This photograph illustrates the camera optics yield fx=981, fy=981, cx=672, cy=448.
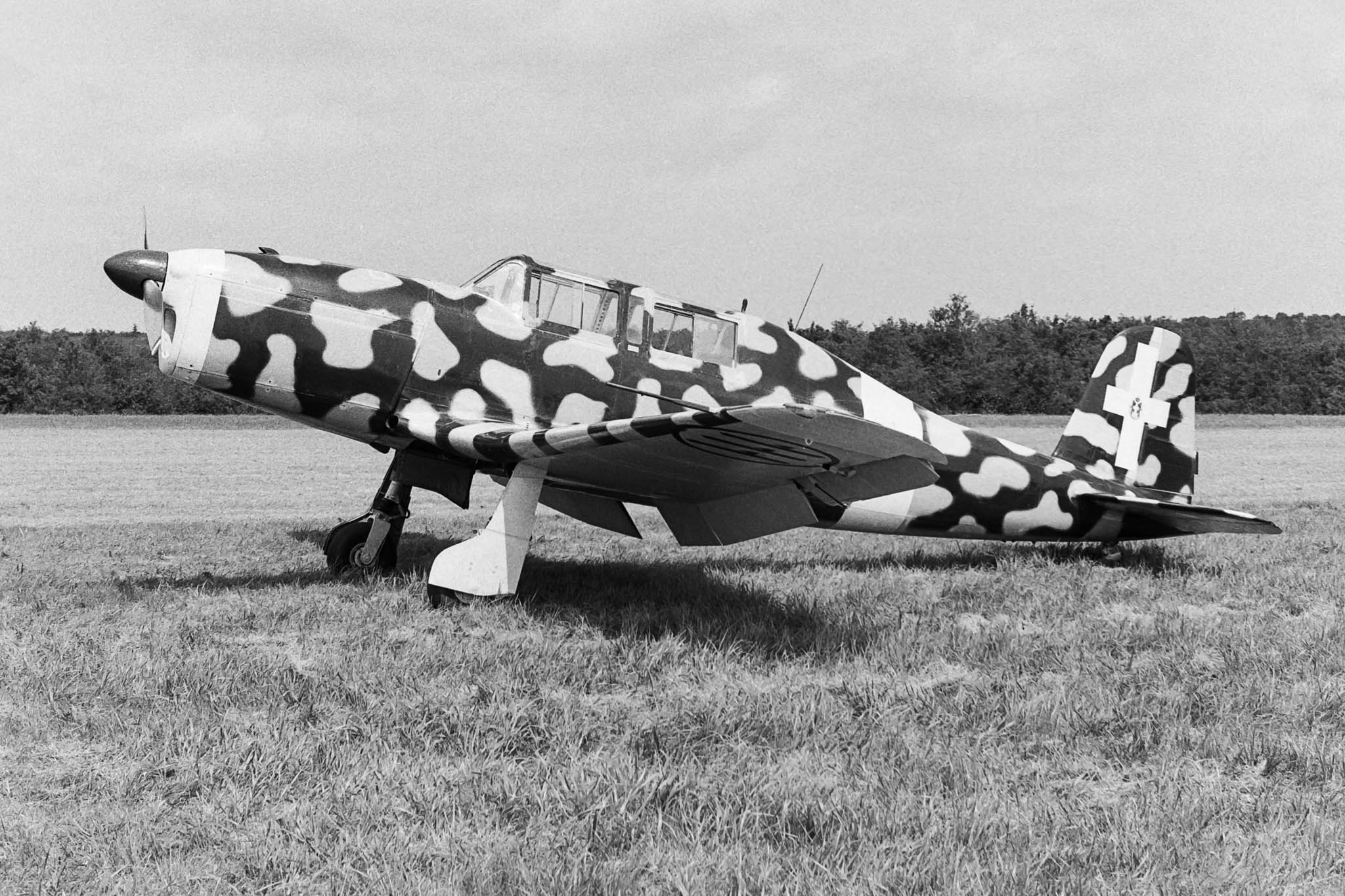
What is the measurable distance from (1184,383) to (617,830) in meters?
7.91

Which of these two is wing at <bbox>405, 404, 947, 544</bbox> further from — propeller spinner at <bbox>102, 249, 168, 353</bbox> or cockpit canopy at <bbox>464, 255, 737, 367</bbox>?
propeller spinner at <bbox>102, 249, 168, 353</bbox>

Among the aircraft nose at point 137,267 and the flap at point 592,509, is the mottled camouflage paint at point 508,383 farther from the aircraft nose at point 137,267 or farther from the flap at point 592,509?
the flap at point 592,509

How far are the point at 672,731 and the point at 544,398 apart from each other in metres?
3.18

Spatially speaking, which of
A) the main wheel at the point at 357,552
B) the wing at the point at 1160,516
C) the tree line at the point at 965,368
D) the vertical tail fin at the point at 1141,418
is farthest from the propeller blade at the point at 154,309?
the tree line at the point at 965,368

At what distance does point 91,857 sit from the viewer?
8.75ft

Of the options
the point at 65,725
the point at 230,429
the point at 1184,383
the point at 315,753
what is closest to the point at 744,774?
the point at 315,753

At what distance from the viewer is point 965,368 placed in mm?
45000

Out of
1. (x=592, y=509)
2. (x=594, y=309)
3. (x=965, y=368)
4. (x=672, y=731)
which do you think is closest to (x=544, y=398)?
(x=594, y=309)

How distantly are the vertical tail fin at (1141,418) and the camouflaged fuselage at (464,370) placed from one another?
77.6 inches

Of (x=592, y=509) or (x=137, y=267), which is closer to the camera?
(x=137, y=267)

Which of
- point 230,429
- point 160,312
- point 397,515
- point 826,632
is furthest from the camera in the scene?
point 230,429

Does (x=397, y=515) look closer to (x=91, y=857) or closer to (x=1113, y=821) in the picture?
(x=91, y=857)

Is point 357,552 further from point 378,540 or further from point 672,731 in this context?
point 672,731

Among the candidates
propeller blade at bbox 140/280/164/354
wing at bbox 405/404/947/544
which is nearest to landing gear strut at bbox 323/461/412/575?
wing at bbox 405/404/947/544
